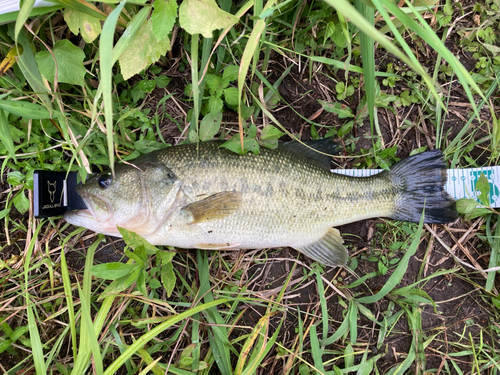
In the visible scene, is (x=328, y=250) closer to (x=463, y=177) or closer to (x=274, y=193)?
(x=274, y=193)

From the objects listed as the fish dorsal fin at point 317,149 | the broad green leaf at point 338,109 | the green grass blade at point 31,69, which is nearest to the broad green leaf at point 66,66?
the green grass blade at point 31,69

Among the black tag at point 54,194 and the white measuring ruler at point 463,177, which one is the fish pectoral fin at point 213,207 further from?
the white measuring ruler at point 463,177

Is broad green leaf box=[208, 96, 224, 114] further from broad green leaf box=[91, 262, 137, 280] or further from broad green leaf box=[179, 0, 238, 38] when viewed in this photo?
broad green leaf box=[91, 262, 137, 280]

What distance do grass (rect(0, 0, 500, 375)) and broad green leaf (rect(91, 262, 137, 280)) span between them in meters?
0.28

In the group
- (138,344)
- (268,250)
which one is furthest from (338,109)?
(138,344)

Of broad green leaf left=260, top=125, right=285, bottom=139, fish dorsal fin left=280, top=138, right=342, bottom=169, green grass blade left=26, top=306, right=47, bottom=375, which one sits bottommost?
green grass blade left=26, top=306, right=47, bottom=375

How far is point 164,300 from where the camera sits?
2557mm

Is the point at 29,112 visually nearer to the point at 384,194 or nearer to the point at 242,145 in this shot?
the point at 242,145

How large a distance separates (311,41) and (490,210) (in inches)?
83.2

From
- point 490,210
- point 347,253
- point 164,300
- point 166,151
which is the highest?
point 166,151

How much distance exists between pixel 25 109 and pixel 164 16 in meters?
1.31

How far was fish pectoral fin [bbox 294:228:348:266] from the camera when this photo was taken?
8.58 feet

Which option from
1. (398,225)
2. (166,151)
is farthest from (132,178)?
(398,225)

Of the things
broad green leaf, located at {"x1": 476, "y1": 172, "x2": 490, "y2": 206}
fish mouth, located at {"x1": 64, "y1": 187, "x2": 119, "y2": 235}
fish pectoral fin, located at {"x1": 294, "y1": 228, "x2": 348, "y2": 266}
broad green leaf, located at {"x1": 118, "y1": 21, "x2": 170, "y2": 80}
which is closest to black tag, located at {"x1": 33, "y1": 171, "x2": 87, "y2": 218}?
fish mouth, located at {"x1": 64, "y1": 187, "x2": 119, "y2": 235}
